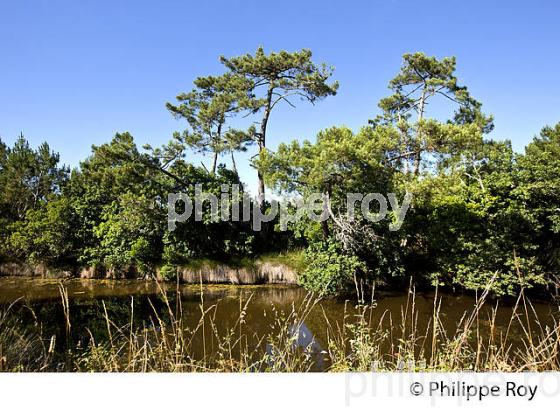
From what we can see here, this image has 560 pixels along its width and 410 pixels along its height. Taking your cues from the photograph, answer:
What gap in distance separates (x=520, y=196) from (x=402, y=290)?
427 cm

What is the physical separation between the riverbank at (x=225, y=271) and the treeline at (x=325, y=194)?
0.25m

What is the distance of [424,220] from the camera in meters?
11.2

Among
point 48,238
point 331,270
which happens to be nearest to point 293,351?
point 331,270

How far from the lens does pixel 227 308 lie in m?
9.09

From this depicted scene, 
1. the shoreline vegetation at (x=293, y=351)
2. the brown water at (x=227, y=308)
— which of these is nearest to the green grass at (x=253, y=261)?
the brown water at (x=227, y=308)

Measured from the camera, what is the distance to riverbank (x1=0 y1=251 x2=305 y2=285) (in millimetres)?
12375

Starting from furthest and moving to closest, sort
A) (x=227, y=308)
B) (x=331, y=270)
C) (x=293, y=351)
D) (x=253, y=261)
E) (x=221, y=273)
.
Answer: (x=253, y=261) → (x=221, y=273) → (x=331, y=270) → (x=227, y=308) → (x=293, y=351)

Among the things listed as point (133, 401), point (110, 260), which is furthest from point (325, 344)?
point (110, 260)

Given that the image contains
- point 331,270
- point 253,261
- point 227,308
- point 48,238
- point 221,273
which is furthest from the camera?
point 48,238

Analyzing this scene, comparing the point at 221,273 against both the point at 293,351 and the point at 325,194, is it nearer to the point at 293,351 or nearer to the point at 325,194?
the point at 325,194

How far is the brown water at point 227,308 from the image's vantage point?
732cm

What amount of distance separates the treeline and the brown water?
702mm

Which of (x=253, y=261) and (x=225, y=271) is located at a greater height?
(x=253, y=261)

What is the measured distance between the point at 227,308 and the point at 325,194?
427 centimetres
